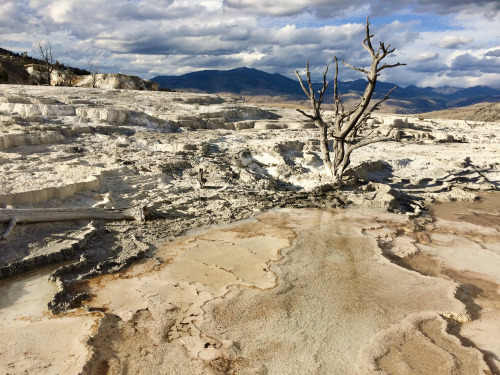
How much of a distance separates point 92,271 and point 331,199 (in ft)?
14.7

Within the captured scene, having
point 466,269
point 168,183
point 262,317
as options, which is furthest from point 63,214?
point 466,269

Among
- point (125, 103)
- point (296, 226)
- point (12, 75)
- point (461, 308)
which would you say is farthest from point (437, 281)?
point (12, 75)

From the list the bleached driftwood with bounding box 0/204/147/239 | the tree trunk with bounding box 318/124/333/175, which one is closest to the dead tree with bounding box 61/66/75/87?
the tree trunk with bounding box 318/124/333/175

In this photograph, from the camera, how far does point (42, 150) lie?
26.0 ft

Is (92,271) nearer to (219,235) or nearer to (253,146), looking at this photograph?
(219,235)

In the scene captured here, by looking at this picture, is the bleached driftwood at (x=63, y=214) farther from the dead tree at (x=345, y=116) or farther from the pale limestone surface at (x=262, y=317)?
the dead tree at (x=345, y=116)

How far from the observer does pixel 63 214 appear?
5152 mm

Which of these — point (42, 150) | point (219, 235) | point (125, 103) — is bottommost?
point (219, 235)

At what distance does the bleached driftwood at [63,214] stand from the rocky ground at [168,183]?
0.08m

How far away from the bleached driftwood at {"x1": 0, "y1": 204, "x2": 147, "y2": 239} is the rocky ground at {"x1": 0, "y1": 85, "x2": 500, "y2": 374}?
0.08m

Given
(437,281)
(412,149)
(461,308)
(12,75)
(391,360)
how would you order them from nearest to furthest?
(391,360) < (461,308) < (437,281) < (412,149) < (12,75)

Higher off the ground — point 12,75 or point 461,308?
point 12,75

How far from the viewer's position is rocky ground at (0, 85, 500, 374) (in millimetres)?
3566

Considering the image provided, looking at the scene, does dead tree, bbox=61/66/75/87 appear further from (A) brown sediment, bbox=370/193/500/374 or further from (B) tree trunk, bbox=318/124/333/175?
(A) brown sediment, bbox=370/193/500/374
